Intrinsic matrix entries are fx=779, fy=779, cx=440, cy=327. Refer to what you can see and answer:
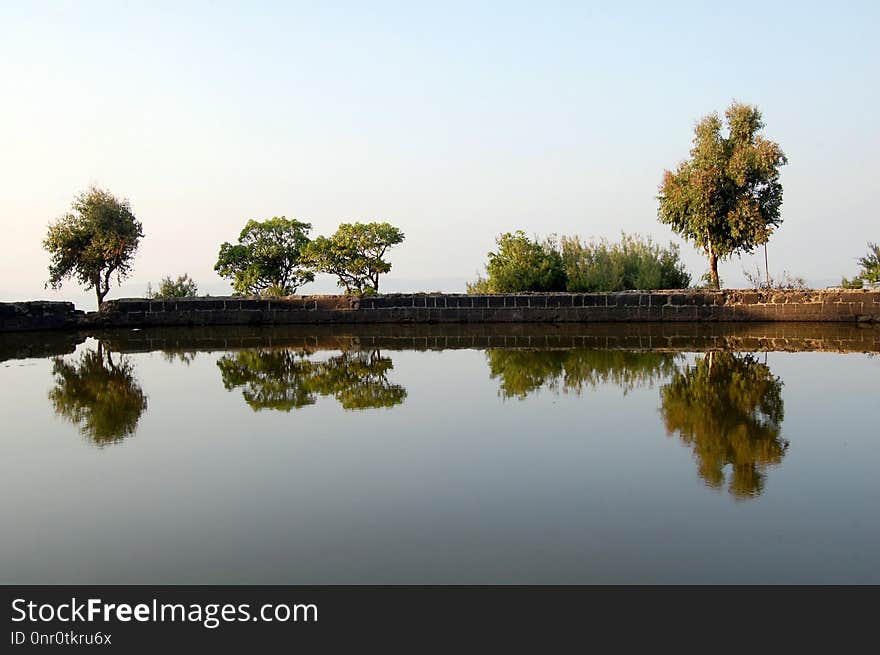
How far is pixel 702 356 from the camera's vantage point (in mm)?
11125

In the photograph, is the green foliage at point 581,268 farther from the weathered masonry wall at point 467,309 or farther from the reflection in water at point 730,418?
the reflection in water at point 730,418

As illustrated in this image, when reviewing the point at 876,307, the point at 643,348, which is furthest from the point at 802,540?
the point at 876,307

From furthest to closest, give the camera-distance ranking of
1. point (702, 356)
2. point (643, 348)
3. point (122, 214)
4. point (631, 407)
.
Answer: point (122, 214)
point (643, 348)
point (702, 356)
point (631, 407)

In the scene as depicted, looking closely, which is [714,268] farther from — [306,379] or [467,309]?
[306,379]

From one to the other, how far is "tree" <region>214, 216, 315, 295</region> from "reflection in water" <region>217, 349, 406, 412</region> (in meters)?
13.4

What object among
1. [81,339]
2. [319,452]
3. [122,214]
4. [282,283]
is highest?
[122,214]

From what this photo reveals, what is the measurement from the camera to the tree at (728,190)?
64.3ft

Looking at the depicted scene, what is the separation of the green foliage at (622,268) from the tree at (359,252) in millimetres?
5167

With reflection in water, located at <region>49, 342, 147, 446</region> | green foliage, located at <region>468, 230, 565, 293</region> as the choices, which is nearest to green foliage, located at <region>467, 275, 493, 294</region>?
green foliage, located at <region>468, 230, 565, 293</region>

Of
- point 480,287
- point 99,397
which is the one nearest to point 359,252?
point 480,287

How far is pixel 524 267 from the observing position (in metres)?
21.6

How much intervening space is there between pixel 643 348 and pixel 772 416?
5926 mm
